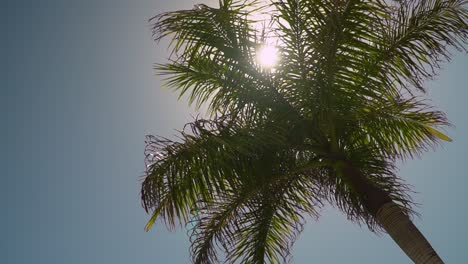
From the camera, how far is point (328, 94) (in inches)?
266

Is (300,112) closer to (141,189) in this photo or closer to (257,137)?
(257,137)

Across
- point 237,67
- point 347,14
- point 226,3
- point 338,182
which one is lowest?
point 338,182

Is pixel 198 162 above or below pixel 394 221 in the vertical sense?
above

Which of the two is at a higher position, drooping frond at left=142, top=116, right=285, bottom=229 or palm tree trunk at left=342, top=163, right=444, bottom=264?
drooping frond at left=142, top=116, right=285, bottom=229

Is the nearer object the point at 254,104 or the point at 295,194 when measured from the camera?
the point at 254,104

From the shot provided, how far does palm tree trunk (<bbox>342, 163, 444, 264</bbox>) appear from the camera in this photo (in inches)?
213

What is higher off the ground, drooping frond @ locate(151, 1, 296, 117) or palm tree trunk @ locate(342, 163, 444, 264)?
drooping frond @ locate(151, 1, 296, 117)

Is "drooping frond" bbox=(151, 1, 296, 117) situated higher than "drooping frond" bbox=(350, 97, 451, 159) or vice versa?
"drooping frond" bbox=(151, 1, 296, 117)

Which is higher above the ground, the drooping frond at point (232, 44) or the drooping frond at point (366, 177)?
the drooping frond at point (232, 44)

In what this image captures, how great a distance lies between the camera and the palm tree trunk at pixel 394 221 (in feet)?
17.8

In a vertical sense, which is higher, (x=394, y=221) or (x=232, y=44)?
(x=232, y=44)

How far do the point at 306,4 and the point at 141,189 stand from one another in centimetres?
344

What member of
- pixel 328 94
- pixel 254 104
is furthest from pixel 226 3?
pixel 328 94

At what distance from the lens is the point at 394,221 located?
582 cm
